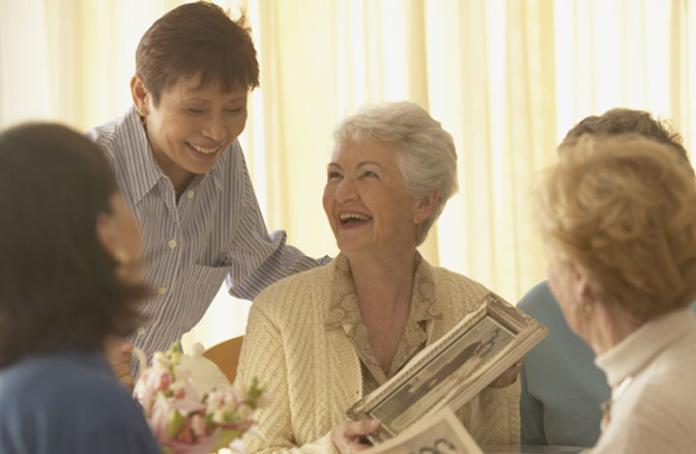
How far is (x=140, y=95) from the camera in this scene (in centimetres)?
315

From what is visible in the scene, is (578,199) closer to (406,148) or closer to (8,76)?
(406,148)

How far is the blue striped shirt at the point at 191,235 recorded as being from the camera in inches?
124

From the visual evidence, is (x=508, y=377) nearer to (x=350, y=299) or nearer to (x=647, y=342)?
(x=350, y=299)

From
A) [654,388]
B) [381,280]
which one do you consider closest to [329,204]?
[381,280]

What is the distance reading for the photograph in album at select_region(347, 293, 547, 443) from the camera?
2.51 m

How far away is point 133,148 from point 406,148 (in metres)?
0.72

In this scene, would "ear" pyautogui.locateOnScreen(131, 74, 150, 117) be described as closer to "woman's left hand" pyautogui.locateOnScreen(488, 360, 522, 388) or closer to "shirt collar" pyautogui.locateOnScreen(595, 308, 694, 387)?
"woman's left hand" pyautogui.locateOnScreen(488, 360, 522, 388)

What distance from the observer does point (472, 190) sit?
189 inches

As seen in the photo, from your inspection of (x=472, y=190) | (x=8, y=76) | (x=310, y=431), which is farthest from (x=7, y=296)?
(x=472, y=190)

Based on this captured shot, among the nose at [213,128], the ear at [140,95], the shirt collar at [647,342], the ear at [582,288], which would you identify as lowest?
the shirt collar at [647,342]

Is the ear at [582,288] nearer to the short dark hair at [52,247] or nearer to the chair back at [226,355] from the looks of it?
the short dark hair at [52,247]

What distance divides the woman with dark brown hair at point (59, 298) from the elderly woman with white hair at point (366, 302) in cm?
131

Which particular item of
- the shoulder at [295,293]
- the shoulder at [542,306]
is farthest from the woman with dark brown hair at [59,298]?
the shoulder at [542,306]

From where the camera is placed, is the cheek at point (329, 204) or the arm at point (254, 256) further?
the arm at point (254, 256)
